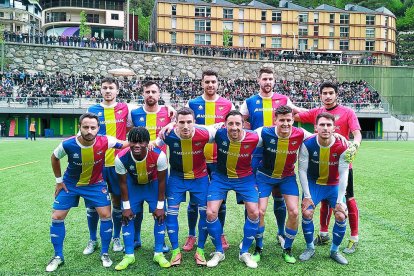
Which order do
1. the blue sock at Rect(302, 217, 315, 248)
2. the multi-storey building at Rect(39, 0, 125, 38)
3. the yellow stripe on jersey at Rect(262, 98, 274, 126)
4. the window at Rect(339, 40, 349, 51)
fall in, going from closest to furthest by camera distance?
the blue sock at Rect(302, 217, 315, 248), the yellow stripe on jersey at Rect(262, 98, 274, 126), the multi-storey building at Rect(39, 0, 125, 38), the window at Rect(339, 40, 349, 51)

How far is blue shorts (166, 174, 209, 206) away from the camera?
18.0 feet

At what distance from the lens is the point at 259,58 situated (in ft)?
149

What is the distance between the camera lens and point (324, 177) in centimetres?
550

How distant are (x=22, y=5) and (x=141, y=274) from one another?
300 ft

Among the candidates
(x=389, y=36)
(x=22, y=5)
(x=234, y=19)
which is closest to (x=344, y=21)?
(x=389, y=36)

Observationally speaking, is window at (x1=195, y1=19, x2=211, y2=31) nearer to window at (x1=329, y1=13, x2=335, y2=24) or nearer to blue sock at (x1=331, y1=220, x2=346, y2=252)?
window at (x1=329, y1=13, x2=335, y2=24)

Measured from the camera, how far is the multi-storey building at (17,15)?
262 feet

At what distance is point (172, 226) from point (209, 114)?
180cm

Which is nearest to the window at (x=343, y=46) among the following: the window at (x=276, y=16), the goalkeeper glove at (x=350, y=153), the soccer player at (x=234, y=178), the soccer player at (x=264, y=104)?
the window at (x=276, y=16)

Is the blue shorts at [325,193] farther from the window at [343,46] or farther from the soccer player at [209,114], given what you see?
the window at [343,46]

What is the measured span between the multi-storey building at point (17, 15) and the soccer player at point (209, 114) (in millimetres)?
79558

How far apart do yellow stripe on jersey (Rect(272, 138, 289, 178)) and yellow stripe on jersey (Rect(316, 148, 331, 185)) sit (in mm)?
430

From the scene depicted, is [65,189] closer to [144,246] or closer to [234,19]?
[144,246]

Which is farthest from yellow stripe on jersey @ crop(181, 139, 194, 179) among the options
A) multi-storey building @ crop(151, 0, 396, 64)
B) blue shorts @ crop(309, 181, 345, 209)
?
multi-storey building @ crop(151, 0, 396, 64)
